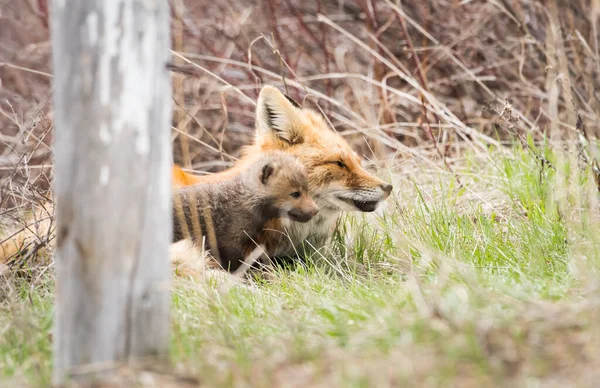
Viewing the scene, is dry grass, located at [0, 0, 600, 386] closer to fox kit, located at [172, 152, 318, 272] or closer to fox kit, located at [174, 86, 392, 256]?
fox kit, located at [174, 86, 392, 256]

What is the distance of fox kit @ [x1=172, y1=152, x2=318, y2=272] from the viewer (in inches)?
194

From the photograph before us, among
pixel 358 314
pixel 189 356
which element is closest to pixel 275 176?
pixel 358 314

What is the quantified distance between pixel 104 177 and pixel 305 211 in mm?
2490

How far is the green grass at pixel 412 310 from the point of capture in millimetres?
2342

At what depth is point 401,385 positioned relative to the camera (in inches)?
87.0

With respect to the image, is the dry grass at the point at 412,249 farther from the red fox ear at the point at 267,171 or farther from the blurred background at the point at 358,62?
the red fox ear at the point at 267,171

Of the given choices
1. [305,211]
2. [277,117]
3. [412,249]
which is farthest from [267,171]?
[412,249]

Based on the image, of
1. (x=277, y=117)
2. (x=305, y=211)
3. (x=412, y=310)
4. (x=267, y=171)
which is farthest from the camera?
(x=277, y=117)

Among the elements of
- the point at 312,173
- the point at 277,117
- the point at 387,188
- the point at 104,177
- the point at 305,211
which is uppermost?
the point at 277,117

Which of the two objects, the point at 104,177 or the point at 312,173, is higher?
the point at 104,177

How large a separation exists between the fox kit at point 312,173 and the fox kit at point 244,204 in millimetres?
156

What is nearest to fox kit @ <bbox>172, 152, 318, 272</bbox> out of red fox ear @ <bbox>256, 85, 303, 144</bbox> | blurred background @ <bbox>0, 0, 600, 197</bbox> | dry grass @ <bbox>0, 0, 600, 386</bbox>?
red fox ear @ <bbox>256, 85, 303, 144</bbox>

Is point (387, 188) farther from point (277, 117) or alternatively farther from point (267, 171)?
point (277, 117)

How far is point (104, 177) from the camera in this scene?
2479 mm
